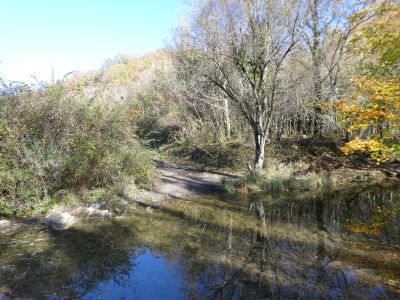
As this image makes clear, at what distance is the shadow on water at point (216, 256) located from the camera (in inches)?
237

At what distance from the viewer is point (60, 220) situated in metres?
9.79

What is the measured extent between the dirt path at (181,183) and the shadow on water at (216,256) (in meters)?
2.28

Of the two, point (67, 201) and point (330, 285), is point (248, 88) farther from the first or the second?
point (330, 285)

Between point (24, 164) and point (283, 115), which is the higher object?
point (283, 115)

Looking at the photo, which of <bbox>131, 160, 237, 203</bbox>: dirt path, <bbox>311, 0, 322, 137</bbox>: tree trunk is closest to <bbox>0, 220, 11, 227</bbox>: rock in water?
<bbox>131, 160, 237, 203</bbox>: dirt path

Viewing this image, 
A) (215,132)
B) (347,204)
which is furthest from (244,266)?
(215,132)

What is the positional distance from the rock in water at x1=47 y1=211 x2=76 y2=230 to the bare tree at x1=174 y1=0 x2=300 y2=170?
8499 mm

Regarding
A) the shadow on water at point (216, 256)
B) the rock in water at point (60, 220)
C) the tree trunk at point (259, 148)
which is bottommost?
the shadow on water at point (216, 256)

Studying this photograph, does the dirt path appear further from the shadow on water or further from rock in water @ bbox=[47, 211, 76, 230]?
rock in water @ bbox=[47, 211, 76, 230]

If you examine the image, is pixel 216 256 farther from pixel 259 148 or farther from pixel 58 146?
pixel 259 148

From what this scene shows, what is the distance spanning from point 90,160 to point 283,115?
11.1 metres

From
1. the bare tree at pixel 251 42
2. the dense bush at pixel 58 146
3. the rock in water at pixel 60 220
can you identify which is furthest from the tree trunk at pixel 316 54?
the rock in water at pixel 60 220

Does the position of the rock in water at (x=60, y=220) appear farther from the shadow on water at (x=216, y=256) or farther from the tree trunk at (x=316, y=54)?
the tree trunk at (x=316, y=54)

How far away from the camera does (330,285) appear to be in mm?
5910
